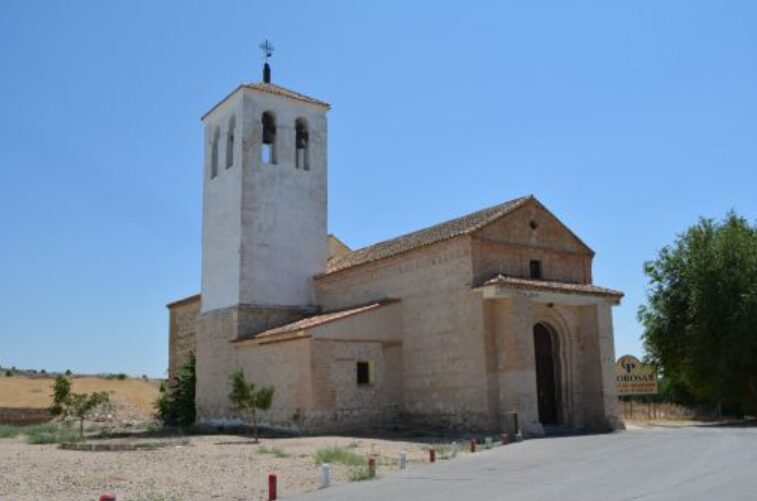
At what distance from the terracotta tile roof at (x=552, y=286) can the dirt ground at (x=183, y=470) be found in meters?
5.20

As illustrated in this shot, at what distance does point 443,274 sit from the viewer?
23281 mm

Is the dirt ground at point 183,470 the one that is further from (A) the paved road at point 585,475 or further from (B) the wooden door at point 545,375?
(B) the wooden door at point 545,375

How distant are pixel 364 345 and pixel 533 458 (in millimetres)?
9601

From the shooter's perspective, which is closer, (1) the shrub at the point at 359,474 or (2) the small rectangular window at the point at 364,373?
(1) the shrub at the point at 359,474

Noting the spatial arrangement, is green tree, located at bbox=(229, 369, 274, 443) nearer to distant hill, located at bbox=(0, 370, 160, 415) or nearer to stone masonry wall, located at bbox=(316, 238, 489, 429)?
stone masonry wall, located at bbox=(316, 238, 489, 429)

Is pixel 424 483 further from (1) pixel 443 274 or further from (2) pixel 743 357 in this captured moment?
(2) pixel 743 357

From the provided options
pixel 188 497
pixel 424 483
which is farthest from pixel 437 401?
pixel 188 497

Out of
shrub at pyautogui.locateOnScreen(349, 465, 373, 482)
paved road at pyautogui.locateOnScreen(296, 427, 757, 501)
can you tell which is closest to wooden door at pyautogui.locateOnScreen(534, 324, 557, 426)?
paved road at pyautogui.locateOnScreen(296, 427, 757, 501)

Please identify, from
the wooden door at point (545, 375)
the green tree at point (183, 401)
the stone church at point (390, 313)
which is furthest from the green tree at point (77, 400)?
the wooden door at point (545, 375)

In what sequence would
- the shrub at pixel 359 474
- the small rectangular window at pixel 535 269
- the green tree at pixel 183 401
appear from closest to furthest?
1. the shrub at pixel 359 474
2. the small rectangular window at pixel 535 269
3. the green tree at pixel 183 401

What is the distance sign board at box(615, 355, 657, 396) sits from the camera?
30.0 metres

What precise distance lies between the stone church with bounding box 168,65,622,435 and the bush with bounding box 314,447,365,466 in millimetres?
6274

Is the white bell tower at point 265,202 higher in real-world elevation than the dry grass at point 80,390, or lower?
higher

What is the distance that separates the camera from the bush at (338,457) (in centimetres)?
1515
